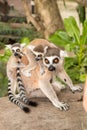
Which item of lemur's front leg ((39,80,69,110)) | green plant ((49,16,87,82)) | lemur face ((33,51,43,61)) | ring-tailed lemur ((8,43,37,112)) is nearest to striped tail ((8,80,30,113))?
ring-tailed lemur ((8,43,37,112))

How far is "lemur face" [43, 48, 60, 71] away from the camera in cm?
189

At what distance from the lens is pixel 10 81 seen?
2127 mm

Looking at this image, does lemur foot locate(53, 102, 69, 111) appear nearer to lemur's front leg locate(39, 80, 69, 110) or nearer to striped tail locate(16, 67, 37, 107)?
lemur's front leg locate(39, 80, 69, 110)

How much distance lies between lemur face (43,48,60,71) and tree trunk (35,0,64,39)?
1535 millimetres

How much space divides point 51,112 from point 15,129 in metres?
0.26

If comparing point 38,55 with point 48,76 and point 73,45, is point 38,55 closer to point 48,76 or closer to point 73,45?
point 48,76

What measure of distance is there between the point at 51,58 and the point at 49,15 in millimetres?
1587

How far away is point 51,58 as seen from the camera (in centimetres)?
190

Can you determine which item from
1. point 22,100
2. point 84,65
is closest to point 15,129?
point 22,100

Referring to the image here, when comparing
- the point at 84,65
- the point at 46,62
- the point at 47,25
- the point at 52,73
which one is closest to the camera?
the point at 46,62

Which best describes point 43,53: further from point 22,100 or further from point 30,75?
point 22,100

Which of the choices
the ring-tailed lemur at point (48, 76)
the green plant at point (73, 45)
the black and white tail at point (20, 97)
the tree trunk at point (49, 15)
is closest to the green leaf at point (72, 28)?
the green plant at point (73, 45)

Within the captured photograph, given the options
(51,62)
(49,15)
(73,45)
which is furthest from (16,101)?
(49,15)

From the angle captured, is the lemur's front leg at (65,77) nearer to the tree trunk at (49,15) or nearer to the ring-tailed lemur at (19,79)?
the ring-tailed lemur at (19,79)
